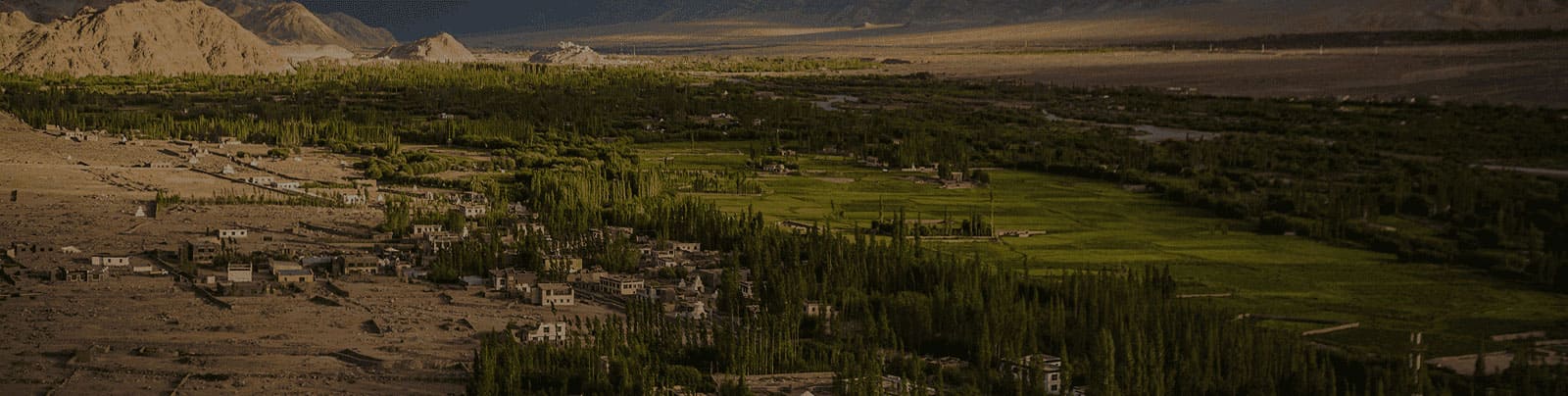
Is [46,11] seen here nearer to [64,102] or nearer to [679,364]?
[64,102]

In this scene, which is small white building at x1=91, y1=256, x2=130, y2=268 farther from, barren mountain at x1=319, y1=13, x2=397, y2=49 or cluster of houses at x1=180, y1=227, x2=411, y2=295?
barren mountain at x1=319, y1=13, x2=397, y2=49

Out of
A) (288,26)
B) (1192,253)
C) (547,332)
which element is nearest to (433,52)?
(288,26)

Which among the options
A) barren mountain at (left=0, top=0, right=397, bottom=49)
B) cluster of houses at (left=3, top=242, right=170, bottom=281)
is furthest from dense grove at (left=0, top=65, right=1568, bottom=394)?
barren mountain at (left=0, top=0, right=397, bottom=49)

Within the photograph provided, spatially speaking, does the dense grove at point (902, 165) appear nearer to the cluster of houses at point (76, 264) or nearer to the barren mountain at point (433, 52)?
the cluster of houses at point (76, 264)

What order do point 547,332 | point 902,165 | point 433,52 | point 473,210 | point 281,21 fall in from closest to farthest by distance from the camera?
point 547,332, point 473,210, point 902,165, point 433,52, point 281,21

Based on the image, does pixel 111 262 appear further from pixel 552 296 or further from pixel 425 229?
pixel 552 296

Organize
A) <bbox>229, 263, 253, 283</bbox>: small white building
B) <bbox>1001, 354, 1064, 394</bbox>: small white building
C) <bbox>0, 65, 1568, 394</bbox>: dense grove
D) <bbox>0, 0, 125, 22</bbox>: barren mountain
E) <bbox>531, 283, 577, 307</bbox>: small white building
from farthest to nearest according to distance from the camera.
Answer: <bbox>0, 0, 125, 22</bbox>: barren mountain
<bbox>229, 263, 253, 283</bbox>: small white building
<bbox>531, 283, 577, 307</bbox>: small white building
<bbox>0, 65, 1568, 394</bbox>: dense grove
<bbox>1001, 354, 1064, 394</bbox>: small white building
